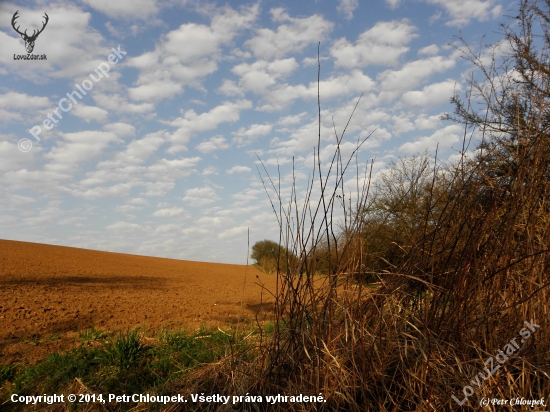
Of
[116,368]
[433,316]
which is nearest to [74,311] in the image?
[116,368]

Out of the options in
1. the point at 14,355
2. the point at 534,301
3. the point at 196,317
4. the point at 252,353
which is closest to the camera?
the point at 534,301

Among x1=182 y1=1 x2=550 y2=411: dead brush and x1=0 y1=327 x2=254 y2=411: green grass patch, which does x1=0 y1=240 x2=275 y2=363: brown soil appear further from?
x1=182 y1=1 x2=550 y2=411: dead brush

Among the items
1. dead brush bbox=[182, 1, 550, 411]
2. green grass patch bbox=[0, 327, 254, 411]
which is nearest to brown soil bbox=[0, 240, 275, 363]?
green grass patch bbox=[0, 327, 254, 411]

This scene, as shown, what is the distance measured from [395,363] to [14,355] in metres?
4.45

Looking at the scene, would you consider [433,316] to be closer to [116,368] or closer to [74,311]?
[116,368]

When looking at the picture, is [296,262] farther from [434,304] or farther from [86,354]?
→ [86,354]

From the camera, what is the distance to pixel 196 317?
7.22 m

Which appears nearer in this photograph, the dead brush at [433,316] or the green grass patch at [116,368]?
the dead brush at [433,316]

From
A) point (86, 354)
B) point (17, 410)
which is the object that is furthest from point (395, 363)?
point (86, 354)

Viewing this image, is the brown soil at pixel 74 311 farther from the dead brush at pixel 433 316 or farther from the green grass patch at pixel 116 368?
the dead brush at pixel 433 316

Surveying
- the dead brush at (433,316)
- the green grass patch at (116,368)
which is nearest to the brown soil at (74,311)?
the green grass patch at (116,368)

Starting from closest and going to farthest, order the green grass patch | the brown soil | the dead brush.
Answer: the dead brush, the green grass patch, the brown soil

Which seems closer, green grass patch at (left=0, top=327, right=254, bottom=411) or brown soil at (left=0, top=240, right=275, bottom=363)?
green grass patch at (left=0, top=327, right=254, bottom=411)

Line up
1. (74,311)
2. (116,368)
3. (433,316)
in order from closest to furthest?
(433,316) < (116,368) < (74,311)
